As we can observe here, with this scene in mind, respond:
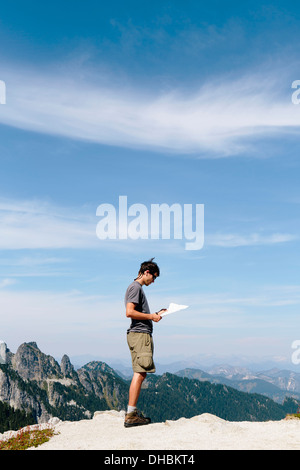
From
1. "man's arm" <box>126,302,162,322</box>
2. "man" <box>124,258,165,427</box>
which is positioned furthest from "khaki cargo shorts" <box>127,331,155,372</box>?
"man's arm" <box>126,302,162,322</box>

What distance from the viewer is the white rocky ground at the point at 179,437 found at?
1030cm

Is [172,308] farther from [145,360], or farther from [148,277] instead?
[145,360]

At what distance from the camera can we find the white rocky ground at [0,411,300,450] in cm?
1030

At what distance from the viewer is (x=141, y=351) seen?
12180 millimetres

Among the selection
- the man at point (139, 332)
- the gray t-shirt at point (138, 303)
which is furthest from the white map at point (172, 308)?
the gray t-shirt at point (138, 303)

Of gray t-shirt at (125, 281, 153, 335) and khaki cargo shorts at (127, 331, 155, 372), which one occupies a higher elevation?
gray t-shirt at (125, 281, 153, 335)

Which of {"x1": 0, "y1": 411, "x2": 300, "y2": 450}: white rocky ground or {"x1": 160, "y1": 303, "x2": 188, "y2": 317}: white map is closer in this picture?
{"x1": 0, "y1": 411, "x2": 300, "y2": 450}: white rocky ground

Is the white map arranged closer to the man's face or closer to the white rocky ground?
the man's face

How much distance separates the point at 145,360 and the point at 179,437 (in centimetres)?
216

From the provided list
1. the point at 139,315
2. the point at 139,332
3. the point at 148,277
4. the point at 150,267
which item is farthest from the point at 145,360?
the point at 150,267

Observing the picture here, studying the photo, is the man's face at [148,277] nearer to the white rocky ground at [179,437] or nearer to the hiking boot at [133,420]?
the hiking boot at [133,420]

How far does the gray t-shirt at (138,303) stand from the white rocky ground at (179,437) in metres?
2.80
